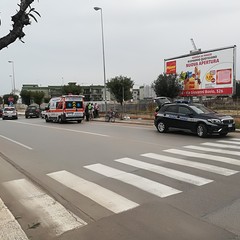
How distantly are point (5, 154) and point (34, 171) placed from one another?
3644 millimetres

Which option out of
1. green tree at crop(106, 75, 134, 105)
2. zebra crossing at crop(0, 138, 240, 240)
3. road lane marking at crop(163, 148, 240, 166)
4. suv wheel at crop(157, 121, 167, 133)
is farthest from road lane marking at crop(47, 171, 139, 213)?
green tree at crop(106, 75, 134, 105)

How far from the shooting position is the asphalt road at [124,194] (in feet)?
14.9

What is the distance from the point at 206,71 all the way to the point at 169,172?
21.5 m

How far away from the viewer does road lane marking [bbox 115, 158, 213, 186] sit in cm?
696

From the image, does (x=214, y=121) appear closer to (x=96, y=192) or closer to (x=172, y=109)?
(x=172, y=109)

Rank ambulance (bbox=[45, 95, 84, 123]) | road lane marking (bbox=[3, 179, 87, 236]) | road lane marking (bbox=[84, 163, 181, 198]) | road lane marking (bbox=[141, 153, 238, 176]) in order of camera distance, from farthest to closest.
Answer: ambulance (bbox=[45, 95, 84, 123])
road lane marking (bbox=[141, 153, 238, 176])
road lane marking (bbox=[84, 163, 181, 198])
road lane marking (bbox=[3, 179, 87, 236])

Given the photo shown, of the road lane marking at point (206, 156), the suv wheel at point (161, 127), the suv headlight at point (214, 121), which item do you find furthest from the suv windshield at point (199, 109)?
the road lane marking at point (206, 156)

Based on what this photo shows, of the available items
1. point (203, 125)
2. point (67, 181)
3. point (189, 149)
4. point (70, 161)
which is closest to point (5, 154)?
point (70, 161)

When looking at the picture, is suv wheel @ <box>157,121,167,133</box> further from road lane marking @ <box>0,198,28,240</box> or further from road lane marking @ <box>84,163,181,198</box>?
road lane marking @ <box>0,198,28,240</box>

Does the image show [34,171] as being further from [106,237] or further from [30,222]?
[106,237]

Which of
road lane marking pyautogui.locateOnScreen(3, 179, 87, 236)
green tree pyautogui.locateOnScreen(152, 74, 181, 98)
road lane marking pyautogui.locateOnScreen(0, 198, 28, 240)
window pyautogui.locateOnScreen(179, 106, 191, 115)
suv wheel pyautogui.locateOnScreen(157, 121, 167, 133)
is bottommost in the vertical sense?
road lane marking pyautogui.locateOnScreen(3, 179, 87, 236)

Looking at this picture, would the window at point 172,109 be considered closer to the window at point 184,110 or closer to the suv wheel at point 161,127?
the window at point 184,110

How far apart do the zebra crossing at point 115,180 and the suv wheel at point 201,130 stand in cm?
365

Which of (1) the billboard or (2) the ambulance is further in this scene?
(2) the ambulance
